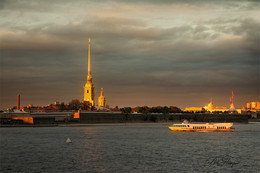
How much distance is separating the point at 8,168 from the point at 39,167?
3882mm

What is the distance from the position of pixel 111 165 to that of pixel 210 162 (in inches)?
543

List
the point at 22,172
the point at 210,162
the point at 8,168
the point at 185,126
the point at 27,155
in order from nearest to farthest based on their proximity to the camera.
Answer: the point at 22,172, the point at 8,168, the point at 210,162, the point at 27,155, the point at 185,126

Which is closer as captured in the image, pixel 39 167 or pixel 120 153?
pixel 39 167

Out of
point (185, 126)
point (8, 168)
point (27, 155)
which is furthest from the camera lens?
point (185, 126)

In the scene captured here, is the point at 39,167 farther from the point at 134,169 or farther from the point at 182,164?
the point at 182,164

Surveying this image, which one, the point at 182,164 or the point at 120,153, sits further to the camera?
the point at 120,153

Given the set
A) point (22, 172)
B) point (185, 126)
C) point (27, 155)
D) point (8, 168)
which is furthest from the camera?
point (185, 126)

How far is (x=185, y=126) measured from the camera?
149125mm

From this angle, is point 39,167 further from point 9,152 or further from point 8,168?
point 9,152

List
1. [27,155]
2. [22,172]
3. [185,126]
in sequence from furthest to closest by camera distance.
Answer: [185,126] → [27,155] → [22,172]

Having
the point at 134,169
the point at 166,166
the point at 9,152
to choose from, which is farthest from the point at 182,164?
the point at 9,152

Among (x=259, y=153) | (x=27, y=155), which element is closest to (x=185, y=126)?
(x=259, y=153)

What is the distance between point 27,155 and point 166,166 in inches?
979

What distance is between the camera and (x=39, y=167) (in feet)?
181
